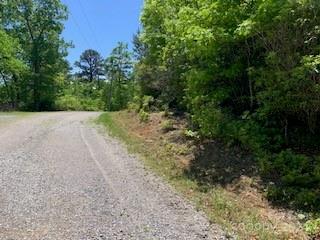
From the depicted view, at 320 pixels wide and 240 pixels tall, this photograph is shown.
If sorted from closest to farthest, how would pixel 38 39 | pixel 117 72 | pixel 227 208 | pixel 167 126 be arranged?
1. pixel 227 208
2. pixel 167 126
3. pixel 38 39
4. pixel 117 72

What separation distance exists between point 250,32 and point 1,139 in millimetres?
8604

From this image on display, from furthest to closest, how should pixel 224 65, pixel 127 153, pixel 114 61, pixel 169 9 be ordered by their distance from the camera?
pixel 114 61 → pixel 169 9 → pixel 127 153 → pixel 224 65

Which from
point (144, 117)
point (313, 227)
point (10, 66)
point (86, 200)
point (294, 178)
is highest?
point (10, 66)

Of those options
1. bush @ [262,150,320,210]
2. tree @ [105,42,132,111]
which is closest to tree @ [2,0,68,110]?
tree @ [105,42,132,111]

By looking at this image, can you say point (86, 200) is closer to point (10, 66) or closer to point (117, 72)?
point (10, 66)

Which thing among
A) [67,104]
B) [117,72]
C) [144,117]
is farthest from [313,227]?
[117,72]

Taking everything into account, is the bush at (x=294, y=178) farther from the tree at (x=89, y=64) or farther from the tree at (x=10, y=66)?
the tree at (x=89, y=64)

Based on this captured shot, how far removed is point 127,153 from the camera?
1236cm

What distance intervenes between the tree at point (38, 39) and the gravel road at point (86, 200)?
32738 mm

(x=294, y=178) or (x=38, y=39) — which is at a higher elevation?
(x=38, y=39)

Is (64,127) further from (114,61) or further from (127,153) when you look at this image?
(114,61)

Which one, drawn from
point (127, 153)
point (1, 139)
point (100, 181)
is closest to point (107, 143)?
point (127, 153)

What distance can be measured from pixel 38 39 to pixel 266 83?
1517 inches

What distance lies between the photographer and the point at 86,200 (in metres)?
7.34
